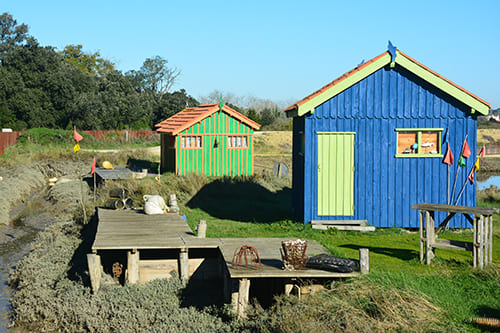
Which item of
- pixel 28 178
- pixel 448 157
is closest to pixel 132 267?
pixel 448 157

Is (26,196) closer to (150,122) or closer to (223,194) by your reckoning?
(223,194)

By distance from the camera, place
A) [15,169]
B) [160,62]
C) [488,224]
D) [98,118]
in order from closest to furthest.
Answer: [488,224], [15,169], [98,118], [160,62]

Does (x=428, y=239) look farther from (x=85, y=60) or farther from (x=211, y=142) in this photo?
(x=85, y=60)

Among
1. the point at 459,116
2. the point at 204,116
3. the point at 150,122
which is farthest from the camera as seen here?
the point at 150,122

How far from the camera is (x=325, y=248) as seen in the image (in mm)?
11797

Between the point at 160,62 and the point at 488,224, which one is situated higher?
the point at 160,62

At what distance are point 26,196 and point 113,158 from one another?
8.04m

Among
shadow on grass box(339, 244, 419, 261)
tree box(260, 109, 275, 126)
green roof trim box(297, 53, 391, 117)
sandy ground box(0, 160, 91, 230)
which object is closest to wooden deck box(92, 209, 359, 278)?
shadow on grass box(339, 244, 419, 261)

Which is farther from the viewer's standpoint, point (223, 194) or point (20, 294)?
point (223, 194)

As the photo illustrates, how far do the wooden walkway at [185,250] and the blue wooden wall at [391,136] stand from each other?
10.5 ft

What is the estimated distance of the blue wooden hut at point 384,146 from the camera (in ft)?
49.4

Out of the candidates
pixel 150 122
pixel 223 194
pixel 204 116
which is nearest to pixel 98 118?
pixel 150 122

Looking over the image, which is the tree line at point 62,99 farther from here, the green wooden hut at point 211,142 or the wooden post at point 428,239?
the wooden post at point 428,239

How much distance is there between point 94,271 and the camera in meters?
11.4
